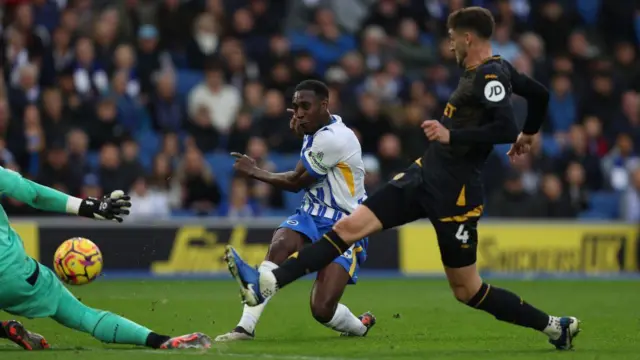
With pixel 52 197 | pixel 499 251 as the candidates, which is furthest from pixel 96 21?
pixel 52 197

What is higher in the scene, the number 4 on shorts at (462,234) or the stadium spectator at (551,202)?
the stadium spectator at (551,202)

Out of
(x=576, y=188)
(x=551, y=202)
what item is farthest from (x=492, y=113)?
(x=576, y=188)

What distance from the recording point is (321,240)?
8.16 m

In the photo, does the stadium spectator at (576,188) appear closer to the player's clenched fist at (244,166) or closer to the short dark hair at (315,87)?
the short dark hair at (315,87)

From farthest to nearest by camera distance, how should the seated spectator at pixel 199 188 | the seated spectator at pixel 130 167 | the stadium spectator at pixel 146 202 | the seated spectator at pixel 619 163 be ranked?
the seated spectator at pixel 619 163, the seated spectator at pixel 199 188, the seated spectator at pixel 130 167, the stadium spectator at pixel 146 202

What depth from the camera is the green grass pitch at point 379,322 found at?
827cm

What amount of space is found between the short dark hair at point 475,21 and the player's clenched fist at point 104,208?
2.68m

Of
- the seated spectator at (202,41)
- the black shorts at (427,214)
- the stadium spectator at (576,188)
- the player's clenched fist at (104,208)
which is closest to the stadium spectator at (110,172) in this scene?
the seated spectator at (202,41)

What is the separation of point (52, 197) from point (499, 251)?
11.5 metres

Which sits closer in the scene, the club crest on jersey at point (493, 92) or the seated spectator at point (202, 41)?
the club crest on jersey at point (493, 92)

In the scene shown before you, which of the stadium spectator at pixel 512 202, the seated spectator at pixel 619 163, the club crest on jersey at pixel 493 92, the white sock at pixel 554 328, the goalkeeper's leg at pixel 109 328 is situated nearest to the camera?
the goalkeeper's leg at pixel 109 328

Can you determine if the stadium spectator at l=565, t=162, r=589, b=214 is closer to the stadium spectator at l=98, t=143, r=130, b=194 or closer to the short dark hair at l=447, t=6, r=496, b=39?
the stadium spectator at l=98, t=143, r=130, b=194

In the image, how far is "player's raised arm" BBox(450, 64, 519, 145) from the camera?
7.90 m

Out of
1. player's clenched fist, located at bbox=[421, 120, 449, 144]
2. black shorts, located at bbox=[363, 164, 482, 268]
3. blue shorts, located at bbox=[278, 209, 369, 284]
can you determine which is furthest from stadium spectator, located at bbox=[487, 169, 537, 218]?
player's clenched fist, located at bbox=[421, 120, 449, 144]
